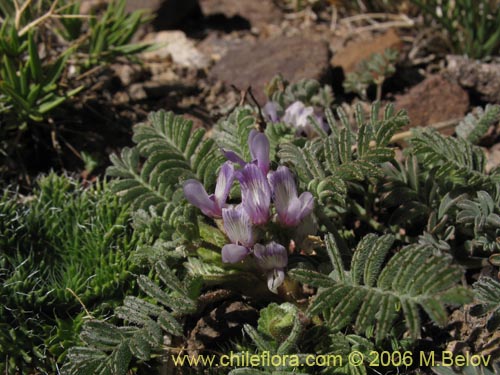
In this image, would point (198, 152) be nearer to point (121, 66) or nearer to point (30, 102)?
point (30, 102)

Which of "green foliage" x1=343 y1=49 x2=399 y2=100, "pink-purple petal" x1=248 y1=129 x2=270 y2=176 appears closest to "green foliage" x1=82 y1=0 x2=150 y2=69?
"green foliage" x1=343 y1=49 x2=399 y2=100

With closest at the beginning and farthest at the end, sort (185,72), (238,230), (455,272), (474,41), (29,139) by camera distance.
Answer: (455,272), (238,230), (29,139), (474,41), (185,72)

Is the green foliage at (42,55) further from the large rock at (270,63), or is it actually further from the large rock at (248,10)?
the large rock at (248,10)

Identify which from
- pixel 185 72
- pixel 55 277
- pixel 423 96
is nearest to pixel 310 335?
pixel 55 277

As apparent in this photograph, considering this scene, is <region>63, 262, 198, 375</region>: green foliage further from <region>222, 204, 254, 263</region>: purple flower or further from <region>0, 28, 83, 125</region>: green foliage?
<region>0, 28, 83, 125</region>: green foliage

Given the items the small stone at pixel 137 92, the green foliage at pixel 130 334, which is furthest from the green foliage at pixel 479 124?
the small stone at pixel 137 92

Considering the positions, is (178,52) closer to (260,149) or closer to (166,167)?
(166,167)

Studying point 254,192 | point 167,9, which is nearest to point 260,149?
point 254,192

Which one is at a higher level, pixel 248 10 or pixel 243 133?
pixel 248 10
